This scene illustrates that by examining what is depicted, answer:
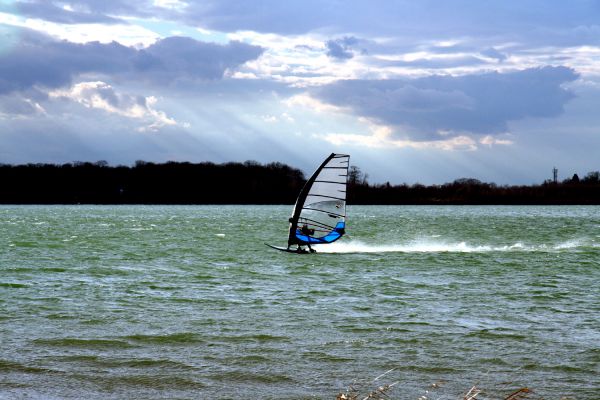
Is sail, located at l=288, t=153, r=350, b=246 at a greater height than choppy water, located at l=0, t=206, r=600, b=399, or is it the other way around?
sail, located at l=288, t=153, r=350, b=246

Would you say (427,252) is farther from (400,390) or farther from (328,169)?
(400,390)

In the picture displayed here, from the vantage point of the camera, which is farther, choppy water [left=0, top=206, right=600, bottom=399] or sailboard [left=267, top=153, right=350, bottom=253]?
sailboard [left=267, top=153, right=350, bottom=253]

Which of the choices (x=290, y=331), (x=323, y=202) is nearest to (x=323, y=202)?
(x=323, y=202)

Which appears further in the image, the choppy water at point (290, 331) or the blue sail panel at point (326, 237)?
the blue sail panel at point (326, 237)

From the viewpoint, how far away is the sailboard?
97.6 feet

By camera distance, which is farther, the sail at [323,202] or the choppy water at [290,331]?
the sail at [323,202]

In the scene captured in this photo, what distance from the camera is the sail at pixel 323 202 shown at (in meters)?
29.7

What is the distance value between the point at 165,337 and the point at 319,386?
4414 mm

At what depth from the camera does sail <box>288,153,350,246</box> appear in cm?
2973

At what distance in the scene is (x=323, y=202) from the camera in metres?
30.1

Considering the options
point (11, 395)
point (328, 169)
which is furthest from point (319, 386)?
point (328, 169)

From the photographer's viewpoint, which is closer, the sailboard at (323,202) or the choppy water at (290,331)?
the choppy water at (290,331)

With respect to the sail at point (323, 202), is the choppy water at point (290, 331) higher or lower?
lower

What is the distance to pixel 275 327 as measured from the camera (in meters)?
15.6
